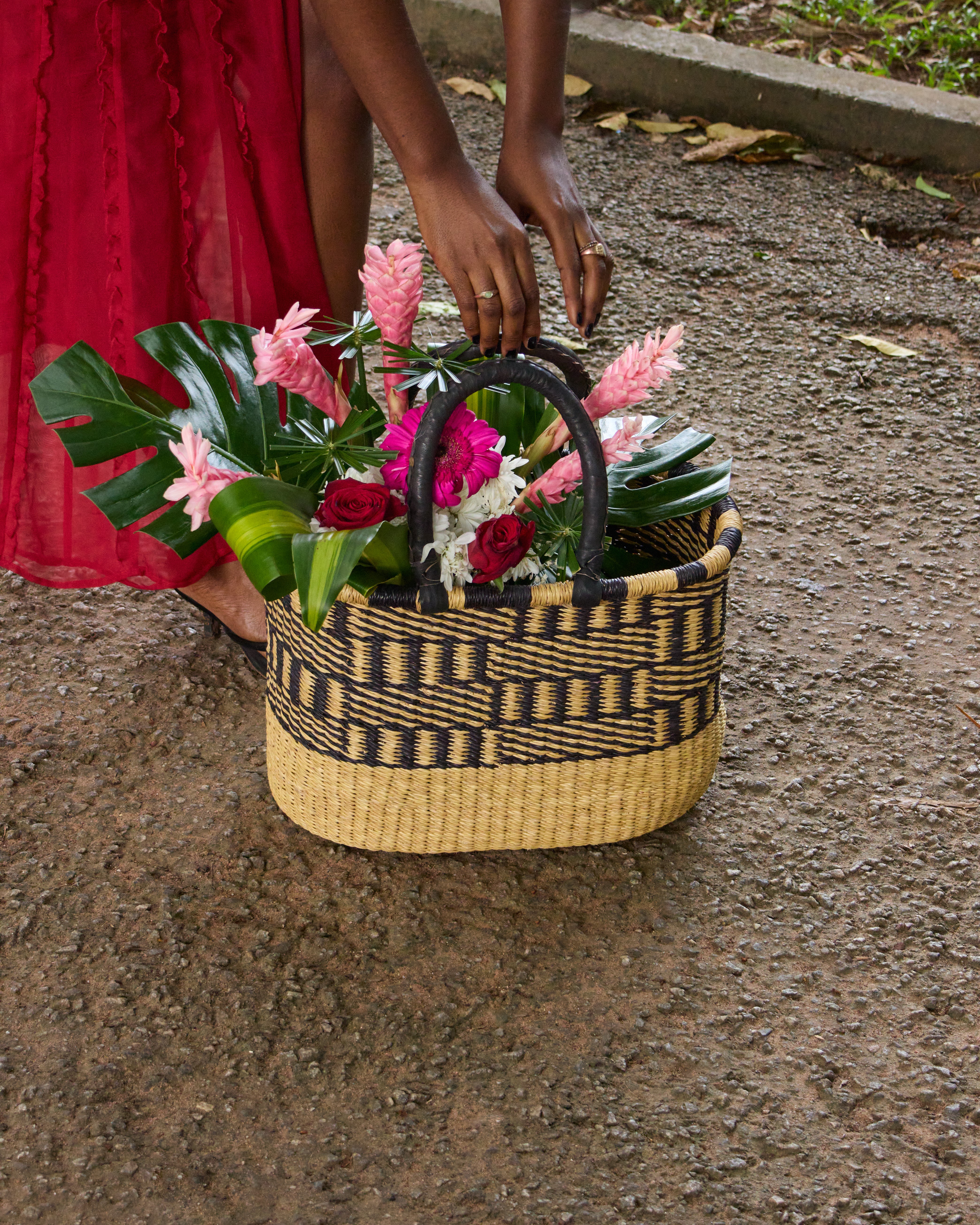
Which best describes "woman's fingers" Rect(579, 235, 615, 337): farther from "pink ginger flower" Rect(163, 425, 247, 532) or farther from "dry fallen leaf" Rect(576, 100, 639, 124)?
"dry fallen leaf" Rect(576, 100, 639, 124)

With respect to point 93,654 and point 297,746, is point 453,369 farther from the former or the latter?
point 93,654

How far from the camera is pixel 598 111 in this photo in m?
3.75

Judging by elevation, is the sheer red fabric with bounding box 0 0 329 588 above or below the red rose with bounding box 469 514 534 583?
above

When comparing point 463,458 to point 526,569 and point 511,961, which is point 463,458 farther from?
point 511,961

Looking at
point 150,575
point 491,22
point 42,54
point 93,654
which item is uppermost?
point 42,54

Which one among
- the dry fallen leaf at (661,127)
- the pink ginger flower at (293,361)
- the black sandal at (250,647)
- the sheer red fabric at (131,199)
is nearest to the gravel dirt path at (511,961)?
the black sandal at (250,647)

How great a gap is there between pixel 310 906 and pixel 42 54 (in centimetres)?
105

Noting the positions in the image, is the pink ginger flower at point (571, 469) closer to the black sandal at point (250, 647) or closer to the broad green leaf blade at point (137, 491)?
the broad green leaf blade at point (137, 491)

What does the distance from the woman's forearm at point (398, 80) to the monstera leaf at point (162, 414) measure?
32 cm

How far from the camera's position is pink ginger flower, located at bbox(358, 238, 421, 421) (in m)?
1.27

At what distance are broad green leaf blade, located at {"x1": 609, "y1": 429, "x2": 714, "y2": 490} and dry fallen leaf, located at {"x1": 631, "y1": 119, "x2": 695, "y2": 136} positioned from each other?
8.15 ft

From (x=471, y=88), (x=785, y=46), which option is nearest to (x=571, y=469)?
(x=471, y=88)

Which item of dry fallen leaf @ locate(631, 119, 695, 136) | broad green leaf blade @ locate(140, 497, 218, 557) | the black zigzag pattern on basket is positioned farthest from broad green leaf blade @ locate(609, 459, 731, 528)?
dry fallen leaf @ locate(631, 119, 695, 136)

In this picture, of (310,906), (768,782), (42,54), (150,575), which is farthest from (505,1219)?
(42,54)
